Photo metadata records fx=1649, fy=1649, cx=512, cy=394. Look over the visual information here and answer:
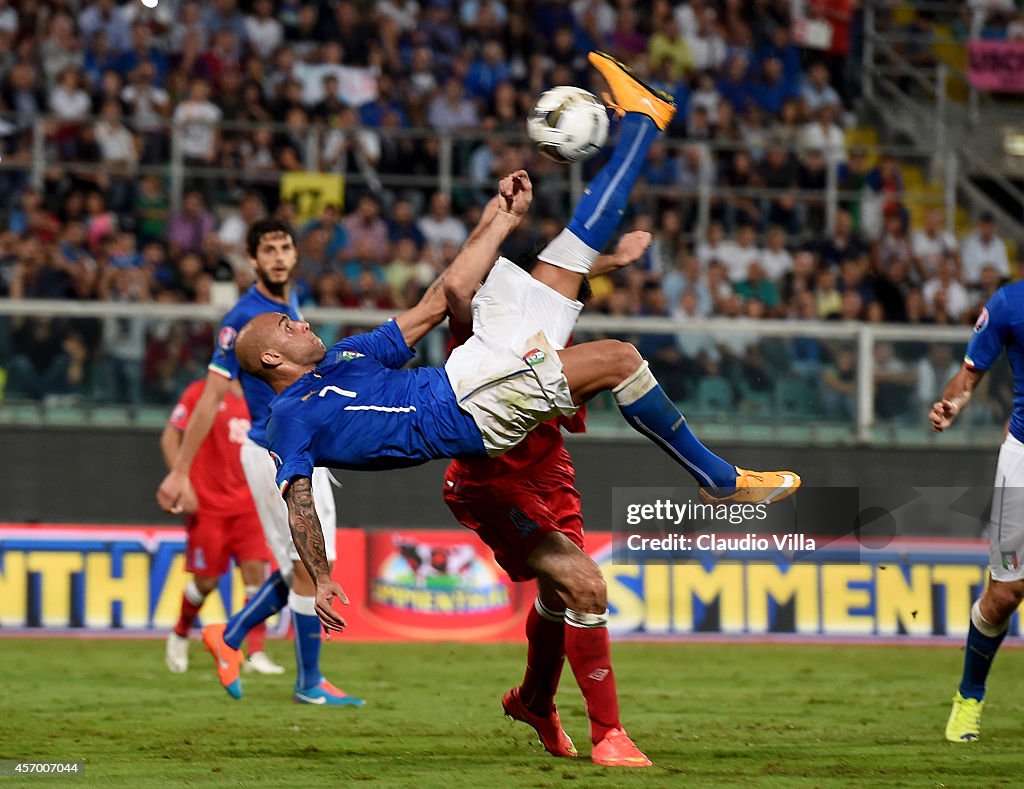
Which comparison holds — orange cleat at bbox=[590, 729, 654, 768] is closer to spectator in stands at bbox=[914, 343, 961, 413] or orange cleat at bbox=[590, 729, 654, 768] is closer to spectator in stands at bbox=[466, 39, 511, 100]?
spectator in stands at bbox=[914, 343, 961, 413]

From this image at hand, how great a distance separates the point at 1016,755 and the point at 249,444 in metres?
4.75

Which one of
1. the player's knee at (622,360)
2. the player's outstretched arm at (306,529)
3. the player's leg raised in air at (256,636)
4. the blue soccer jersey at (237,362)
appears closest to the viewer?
the player's outstretched arm at (306,529)

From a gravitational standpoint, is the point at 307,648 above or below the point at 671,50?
below

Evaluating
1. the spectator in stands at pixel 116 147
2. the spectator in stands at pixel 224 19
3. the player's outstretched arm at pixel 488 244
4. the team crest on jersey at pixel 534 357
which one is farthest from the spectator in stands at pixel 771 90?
the team crest on jersey at pixel 534 357

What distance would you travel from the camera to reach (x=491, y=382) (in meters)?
6.88

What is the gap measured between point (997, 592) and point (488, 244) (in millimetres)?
3237

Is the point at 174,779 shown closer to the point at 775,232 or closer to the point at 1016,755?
the point at 1016,755

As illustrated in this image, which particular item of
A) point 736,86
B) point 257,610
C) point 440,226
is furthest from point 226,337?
point 736,86

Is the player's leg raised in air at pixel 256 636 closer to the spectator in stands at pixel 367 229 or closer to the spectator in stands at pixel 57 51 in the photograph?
the spectator in stands at pixel 367 229

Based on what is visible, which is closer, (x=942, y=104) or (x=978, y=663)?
(x=978, y=663)

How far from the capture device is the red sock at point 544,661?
778 cm

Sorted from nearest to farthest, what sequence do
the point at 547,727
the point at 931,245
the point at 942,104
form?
1. the point at 547,727
2. the point at 931,245
3. the point at 942,104

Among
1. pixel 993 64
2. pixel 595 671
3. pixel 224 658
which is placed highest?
pixel 993 64

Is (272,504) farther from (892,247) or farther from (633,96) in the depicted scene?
(892,247)
